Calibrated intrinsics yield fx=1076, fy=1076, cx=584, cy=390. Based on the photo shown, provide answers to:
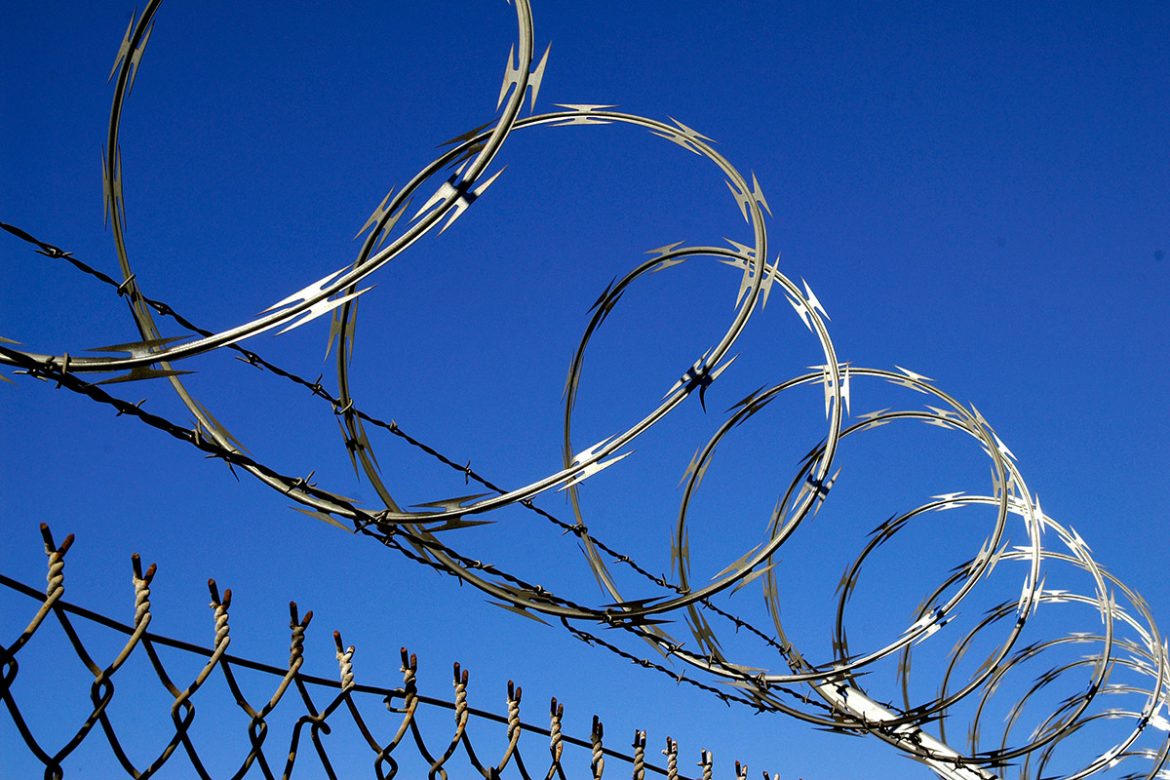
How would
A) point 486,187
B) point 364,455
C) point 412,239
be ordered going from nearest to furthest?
point 412,239 → point 486,187 → point 364,455

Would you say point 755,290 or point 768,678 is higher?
point 755,290

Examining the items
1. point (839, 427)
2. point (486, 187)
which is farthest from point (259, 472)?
point (839, 427)

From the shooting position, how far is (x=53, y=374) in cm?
238

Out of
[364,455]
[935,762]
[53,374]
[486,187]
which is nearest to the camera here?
[53,374]

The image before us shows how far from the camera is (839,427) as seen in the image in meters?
5.26

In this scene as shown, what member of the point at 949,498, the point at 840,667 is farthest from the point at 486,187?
the point at 949,498

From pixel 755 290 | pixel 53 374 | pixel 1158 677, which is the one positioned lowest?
pixel 53 374

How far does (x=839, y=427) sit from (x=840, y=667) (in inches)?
62.0

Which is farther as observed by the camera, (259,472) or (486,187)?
(259,472)

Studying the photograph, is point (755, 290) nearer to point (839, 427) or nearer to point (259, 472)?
point (839, 427)

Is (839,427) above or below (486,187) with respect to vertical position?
above

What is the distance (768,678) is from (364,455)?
8.90 ft

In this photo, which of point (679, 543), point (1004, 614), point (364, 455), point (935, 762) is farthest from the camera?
point (1004, 614)

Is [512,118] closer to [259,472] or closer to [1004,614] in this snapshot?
[259,472]
